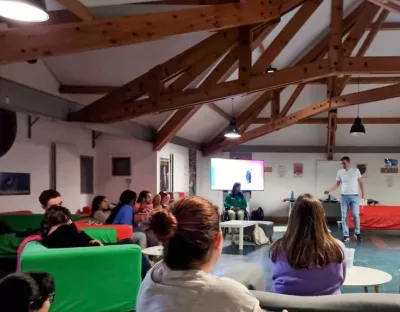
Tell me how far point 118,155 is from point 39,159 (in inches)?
105

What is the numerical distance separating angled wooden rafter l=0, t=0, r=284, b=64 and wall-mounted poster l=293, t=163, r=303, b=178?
907 cm

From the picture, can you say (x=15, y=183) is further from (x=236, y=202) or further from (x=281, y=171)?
(x=281, y=171)

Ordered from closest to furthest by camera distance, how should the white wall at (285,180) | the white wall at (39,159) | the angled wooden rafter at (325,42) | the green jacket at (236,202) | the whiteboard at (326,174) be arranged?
the white wall at (39,159), the angled wooden rafter at (325,42), the green jacket at (236,202), the white wall at (285,180), the whiteboard at (326,174)

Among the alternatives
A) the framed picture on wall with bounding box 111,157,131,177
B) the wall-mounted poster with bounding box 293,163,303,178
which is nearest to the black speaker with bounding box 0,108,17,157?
the framed picture on wall with bounding box 111,157,131,177

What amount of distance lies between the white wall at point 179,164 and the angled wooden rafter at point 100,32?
228 inches

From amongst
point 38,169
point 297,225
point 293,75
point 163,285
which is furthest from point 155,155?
point 163,285

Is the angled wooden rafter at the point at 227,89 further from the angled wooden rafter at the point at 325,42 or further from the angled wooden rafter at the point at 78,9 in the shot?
the angled wooden rafter at the point at 78,9

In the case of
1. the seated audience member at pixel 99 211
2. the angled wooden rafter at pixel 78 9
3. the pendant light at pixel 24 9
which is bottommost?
the seated audience member at pixel 99 211

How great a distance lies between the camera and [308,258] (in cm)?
229

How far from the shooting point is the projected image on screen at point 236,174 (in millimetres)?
10902

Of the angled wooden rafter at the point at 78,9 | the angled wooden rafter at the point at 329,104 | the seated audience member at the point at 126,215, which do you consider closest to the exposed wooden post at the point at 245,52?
the seated audience member at the point at 126,215

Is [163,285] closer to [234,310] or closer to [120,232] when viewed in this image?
[234,310]

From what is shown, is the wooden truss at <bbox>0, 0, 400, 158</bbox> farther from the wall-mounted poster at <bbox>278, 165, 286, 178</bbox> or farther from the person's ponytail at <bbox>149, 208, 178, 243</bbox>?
the wall-mounted poster at <bbox>278, 165, 286, 178</bbox>

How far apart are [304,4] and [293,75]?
1065mm
